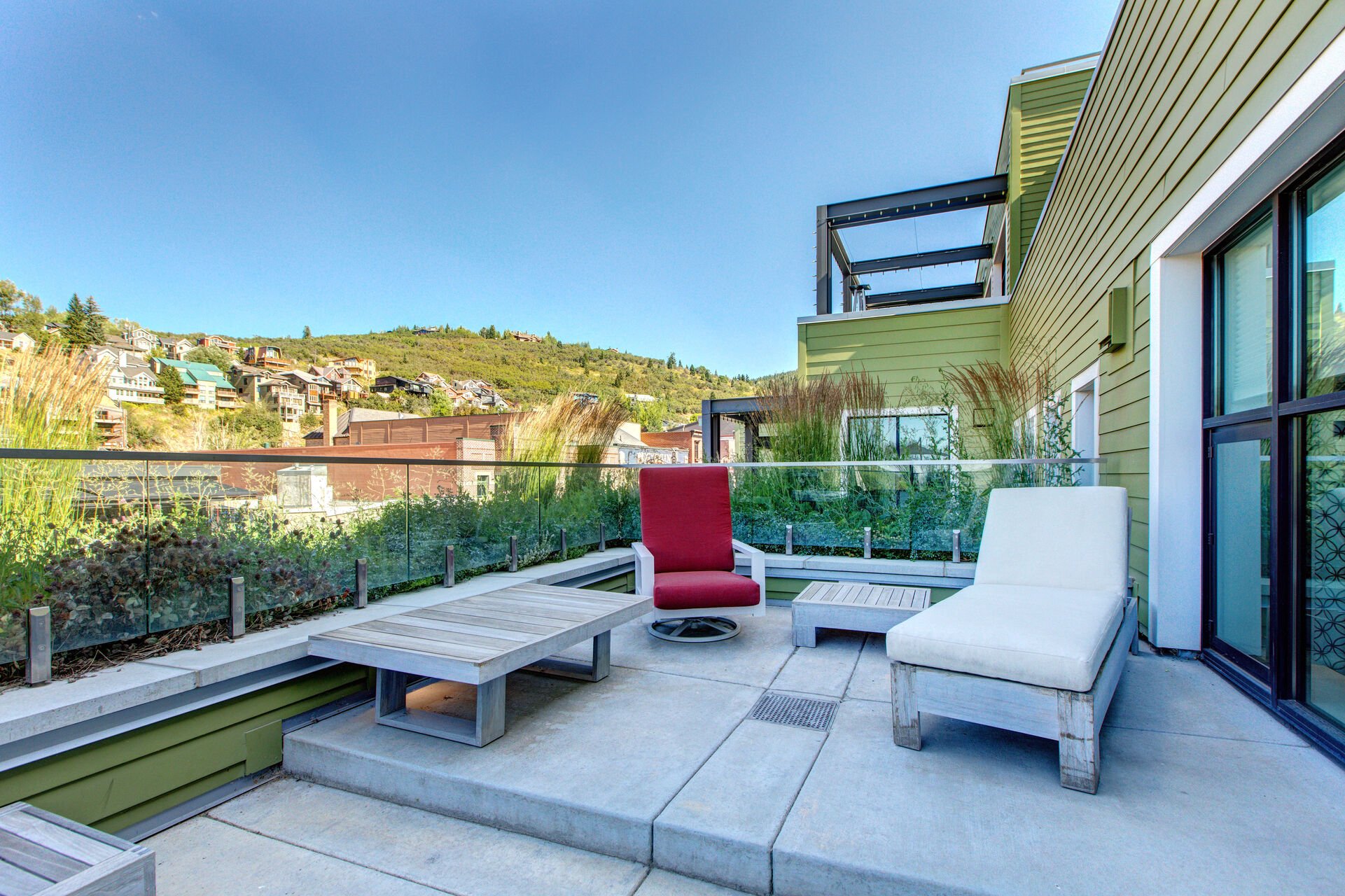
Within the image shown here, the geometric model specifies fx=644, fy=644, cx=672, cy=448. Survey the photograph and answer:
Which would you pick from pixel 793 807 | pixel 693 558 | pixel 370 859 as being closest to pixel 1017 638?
pixel 793 807

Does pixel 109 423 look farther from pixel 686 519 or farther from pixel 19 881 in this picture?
pixel 686 519

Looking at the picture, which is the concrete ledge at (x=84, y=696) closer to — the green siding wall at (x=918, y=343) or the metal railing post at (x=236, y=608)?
the metal railing post at (x=236, y=608)

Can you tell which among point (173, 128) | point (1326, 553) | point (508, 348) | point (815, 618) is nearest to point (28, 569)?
point (815, 618)

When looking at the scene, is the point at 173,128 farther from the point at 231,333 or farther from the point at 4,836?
the point at 4,836

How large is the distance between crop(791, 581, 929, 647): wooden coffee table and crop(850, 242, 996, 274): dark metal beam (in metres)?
7.78

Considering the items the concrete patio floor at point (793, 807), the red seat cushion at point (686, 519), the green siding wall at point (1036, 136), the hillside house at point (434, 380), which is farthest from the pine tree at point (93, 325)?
the green siding wall at point (1036, 136)

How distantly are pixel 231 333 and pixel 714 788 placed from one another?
54.2 meters

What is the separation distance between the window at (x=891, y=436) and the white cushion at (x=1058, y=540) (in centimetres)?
191

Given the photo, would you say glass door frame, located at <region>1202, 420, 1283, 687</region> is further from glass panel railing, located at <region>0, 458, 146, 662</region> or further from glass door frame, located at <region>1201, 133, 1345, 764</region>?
glass panel railing, located at <region>0, 458, 146, 662</region>

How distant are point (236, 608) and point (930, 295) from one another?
12545 mm

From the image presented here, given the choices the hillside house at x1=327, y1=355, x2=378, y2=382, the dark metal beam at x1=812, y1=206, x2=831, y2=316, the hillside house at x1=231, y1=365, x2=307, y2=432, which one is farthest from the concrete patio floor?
the hillside house at x1=327, y1=355, x2=378, y2=382

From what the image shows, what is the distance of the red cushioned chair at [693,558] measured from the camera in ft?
11.8

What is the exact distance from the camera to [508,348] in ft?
151

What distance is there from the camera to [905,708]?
2.23 meters
